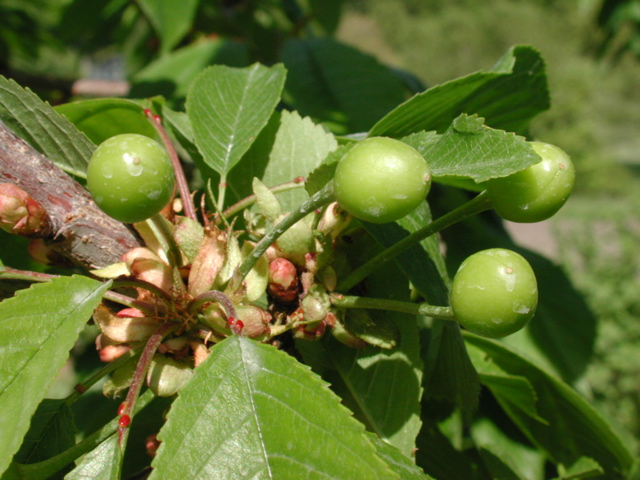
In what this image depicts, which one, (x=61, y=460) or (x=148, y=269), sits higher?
(x=148, y=269)

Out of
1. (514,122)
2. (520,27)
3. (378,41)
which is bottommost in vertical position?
(378,41)

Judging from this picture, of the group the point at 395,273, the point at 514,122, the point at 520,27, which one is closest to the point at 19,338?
the point at 395,273

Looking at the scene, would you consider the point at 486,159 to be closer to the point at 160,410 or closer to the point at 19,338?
the point at 19,338

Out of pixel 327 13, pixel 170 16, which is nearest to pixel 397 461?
pixel 170 16

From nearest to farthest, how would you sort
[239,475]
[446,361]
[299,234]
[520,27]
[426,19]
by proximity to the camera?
[239,475], [299,234], [446,361], [520,27], [426,19]

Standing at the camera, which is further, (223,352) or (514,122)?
(514,122)

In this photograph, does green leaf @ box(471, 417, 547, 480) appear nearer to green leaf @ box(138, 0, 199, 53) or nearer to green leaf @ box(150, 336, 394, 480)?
green leaf @ box(150, 336, 394, 480)

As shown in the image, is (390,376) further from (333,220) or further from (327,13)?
(327,13)
